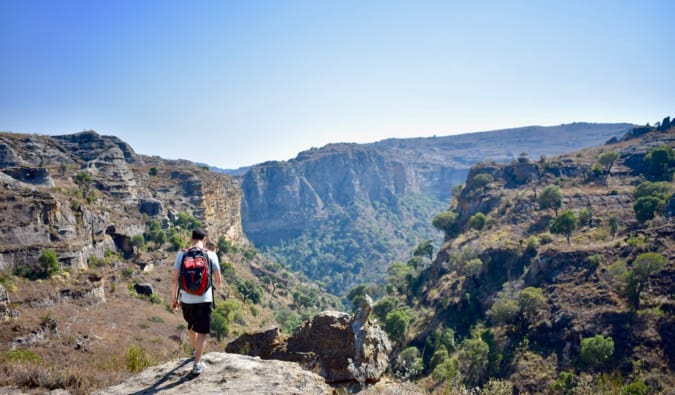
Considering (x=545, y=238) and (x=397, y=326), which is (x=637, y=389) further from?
(x=545, y=238)

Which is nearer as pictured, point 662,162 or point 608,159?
point 662,162

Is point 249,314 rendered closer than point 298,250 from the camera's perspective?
Yes

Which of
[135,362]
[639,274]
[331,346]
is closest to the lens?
→ [135,362]

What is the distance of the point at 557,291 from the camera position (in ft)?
115

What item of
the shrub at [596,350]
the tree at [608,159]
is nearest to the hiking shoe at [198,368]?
the shrub at [596,350]

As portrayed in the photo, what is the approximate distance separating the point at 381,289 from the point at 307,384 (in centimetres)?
7505

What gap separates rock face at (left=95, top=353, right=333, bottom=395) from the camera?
5.96m

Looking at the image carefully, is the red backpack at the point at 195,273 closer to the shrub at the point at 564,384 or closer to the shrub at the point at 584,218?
the shrub at the point at 564,384

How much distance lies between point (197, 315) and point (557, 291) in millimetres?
37085

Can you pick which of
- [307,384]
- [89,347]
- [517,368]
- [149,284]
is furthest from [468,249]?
[307,384]

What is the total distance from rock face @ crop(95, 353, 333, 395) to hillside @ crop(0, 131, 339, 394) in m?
1.26

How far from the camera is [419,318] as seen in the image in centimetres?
4491

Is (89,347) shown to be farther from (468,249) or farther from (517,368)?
(468,249)

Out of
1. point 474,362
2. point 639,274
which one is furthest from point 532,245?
point 474,362
